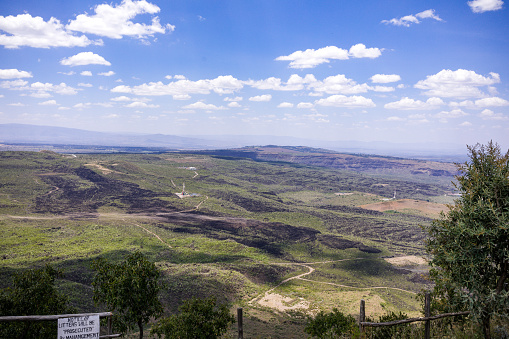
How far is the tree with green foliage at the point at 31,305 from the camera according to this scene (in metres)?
13.6

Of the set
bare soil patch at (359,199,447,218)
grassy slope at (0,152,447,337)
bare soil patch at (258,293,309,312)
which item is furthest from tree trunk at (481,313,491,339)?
bare soil patch at (359,199,447,218)

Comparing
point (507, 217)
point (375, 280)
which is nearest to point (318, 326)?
point (507, 217)

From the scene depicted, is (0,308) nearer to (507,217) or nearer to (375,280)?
(507,217)

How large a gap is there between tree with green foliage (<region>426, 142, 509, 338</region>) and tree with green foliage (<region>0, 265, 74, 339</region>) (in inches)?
671

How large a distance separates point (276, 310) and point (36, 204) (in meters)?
78.2

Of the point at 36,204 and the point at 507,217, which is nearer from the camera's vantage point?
the point at 507,217

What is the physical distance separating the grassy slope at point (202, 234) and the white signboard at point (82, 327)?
1319 centimetres

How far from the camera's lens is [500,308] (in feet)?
34.3

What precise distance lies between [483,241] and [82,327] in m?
12.6

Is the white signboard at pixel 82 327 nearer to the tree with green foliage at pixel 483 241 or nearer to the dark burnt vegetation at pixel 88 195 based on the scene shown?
the tree with green foliage at pixel 483 241

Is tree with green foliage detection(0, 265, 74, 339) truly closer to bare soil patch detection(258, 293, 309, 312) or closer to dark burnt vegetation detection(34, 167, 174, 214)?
bare soil patch detection(258, 293, 309, 312)

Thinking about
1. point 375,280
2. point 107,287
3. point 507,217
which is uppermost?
point 507,217

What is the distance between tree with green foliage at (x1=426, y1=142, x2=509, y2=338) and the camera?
33.4 feet

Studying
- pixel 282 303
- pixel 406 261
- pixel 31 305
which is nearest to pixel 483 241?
pixel 31 305
